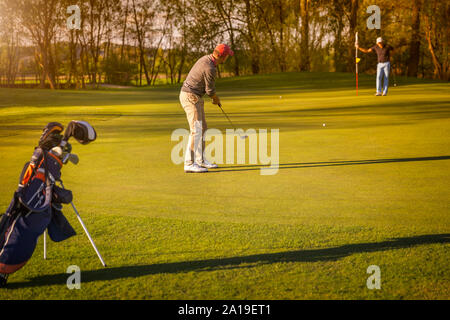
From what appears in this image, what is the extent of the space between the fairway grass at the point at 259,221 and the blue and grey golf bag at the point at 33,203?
11.8 inches

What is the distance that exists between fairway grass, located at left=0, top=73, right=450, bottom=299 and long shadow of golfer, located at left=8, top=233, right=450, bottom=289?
10 millimetres

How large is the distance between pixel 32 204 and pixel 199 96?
503 centimetres

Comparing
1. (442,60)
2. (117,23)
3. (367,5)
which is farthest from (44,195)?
(117,23)

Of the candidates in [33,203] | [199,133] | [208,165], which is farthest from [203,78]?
[33,203]

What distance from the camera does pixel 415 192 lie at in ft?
22.4

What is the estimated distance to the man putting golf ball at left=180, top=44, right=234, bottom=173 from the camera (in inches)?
336

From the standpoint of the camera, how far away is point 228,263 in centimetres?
448

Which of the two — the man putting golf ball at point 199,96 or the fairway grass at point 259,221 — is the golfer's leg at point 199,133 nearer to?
the man putting golf ball at point 199,96

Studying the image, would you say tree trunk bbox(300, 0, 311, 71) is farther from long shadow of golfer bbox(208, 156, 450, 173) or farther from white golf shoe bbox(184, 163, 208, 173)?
white golf shoe bbox(184, 163, 208, 173)

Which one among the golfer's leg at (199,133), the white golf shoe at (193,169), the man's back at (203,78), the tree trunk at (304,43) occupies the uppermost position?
the tree trunk at (304,43)

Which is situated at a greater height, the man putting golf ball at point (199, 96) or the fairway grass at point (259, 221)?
the man putting golf ball at point (199, 96)

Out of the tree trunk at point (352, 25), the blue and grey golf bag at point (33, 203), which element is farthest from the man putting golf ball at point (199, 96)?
the tree trunk at point (352, 25)

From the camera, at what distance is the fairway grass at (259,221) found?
4.08m

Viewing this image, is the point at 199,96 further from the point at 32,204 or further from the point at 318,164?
the point at 32,204
